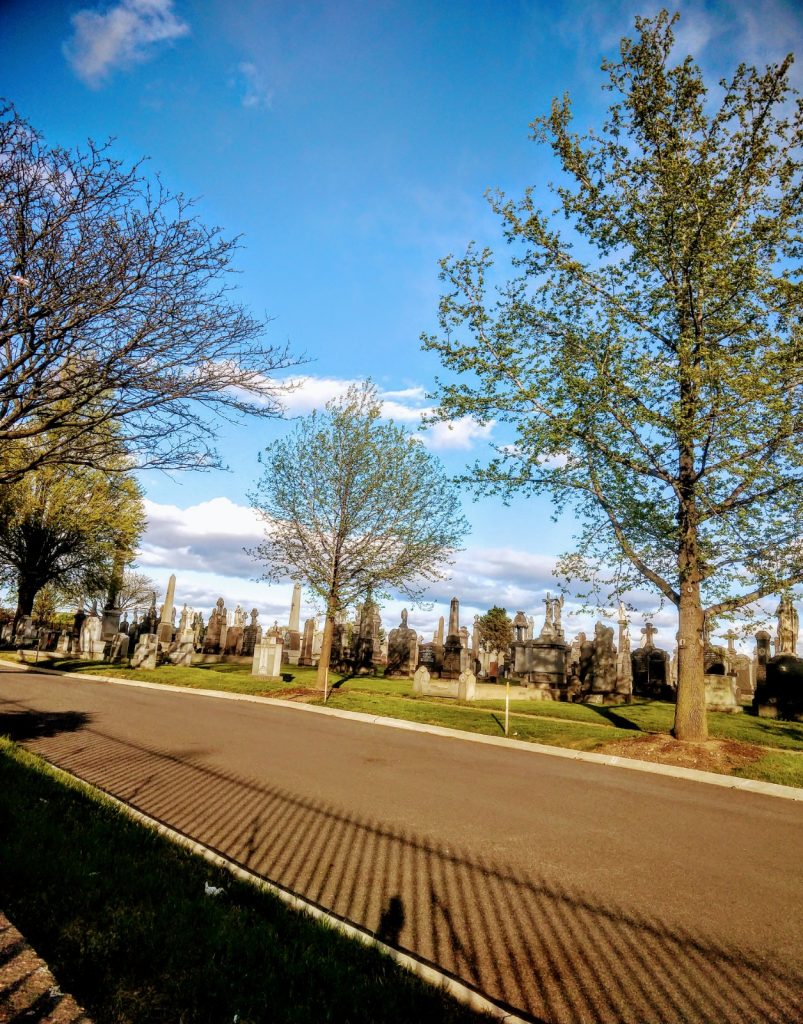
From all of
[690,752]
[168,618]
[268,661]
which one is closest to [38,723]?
[690,752]

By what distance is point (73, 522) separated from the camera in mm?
31250

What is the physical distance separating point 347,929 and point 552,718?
13.5 metres

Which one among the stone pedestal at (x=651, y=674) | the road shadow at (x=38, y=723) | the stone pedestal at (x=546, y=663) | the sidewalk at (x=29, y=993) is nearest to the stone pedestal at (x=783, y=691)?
the stone pedestal at (x=546, y=663)

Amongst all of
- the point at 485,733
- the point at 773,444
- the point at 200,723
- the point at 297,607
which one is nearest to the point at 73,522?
the point at 297,607

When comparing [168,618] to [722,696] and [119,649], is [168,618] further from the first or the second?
[722,696]

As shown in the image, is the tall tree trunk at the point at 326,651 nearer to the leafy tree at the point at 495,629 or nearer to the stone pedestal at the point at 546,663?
the stone pedestal at the point at 546,663

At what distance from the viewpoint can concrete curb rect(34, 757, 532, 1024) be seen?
300 cm

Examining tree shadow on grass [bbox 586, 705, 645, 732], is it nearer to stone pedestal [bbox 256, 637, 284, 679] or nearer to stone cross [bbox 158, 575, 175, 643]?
stone pedestal [bbox 256, 637, 284, 679]

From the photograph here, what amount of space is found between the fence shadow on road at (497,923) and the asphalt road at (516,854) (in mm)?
15

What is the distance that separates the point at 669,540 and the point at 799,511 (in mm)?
2393

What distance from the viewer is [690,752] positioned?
11.1m

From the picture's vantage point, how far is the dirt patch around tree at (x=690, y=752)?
1055 centimetres

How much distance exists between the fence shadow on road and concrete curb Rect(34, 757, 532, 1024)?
13cm

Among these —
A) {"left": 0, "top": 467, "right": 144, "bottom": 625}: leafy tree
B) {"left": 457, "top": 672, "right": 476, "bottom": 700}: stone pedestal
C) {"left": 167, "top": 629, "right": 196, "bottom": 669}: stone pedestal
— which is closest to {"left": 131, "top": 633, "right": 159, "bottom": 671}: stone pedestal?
{"left": 167, "top": 629, "right": 196, "bottom": 669}: stone pedestal
